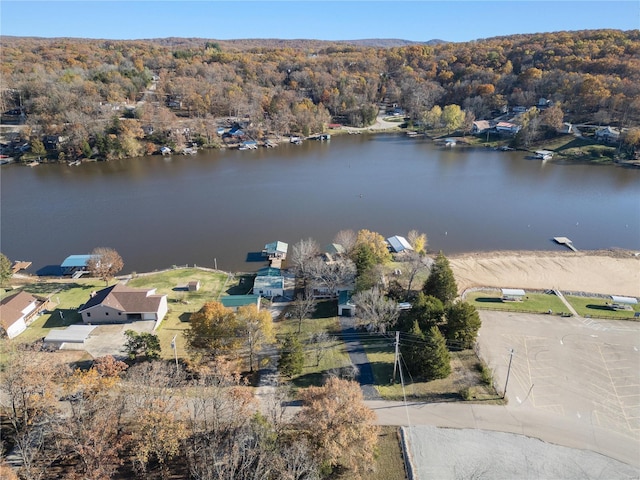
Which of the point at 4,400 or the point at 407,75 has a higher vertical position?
the point at 407,75

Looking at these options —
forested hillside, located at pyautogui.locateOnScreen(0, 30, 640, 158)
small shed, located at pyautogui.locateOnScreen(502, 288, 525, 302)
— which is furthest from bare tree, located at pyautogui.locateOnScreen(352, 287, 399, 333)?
forested hillside, located at pyautogui.locateOnScreen(0, 30, 640, 158)

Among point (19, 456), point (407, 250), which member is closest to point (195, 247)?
point (407, 250)

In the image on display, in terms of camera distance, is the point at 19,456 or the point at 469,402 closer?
the point at 19,456

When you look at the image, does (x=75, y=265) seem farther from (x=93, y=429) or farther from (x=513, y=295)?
(x=513, y=295)

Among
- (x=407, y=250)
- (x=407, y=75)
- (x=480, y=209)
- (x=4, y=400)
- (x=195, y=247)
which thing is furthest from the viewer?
(x=407, y=75)

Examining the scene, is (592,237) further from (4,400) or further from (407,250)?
(4,400)

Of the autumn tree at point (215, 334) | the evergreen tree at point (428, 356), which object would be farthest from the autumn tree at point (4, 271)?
the evergreen tree at point (428, 356)

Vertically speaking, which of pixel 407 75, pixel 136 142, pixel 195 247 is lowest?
pixel 195 247
